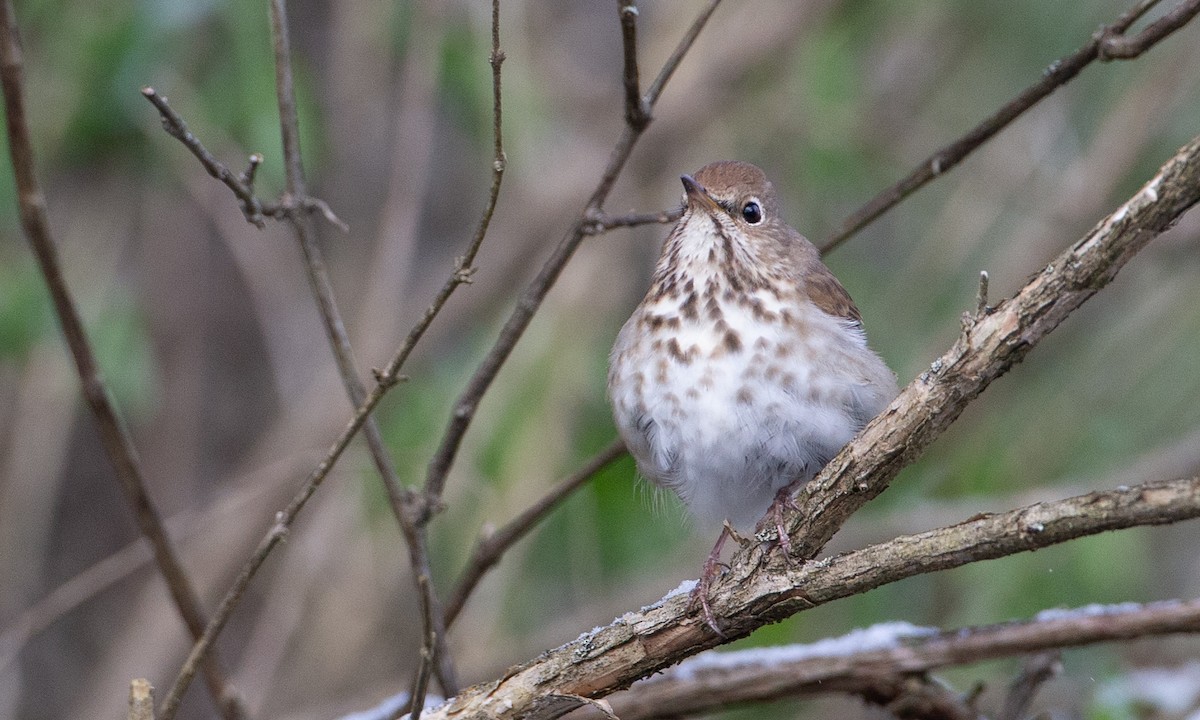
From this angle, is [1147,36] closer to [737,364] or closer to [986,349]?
[986,349]

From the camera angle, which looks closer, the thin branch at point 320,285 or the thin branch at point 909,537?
the thin branch at point 909,537

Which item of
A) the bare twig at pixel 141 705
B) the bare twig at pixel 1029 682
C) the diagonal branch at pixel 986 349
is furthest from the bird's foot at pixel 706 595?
the bare twig at pixel 141 705

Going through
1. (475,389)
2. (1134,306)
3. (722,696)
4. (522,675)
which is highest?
(1134,306)

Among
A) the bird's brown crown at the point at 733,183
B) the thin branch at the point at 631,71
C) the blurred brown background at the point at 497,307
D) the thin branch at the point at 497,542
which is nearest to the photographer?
the thin branch at the point at 631,71

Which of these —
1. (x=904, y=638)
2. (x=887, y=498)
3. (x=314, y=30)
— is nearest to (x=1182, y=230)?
(x=887, y=498)

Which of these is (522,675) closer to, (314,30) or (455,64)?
(455,64)

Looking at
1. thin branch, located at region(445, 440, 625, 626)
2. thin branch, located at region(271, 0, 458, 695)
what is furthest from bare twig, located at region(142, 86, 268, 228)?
thin branch, located at region(445, 440, 625, 626)

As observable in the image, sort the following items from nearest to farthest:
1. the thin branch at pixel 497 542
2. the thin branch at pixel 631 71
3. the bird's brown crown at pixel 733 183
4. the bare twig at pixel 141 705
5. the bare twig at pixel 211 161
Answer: the bare twig at pixel 141 705
the bare twig at pixel 211 161
the thin branch at pixel 631 71
the thin branch at pixel 497 542
the bird's brown crown at pixel 733 183

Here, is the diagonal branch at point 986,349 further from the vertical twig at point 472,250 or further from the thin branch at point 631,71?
the thin branch at point 631,71
